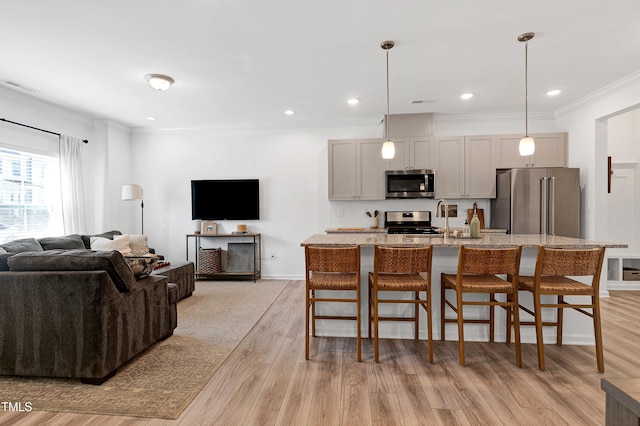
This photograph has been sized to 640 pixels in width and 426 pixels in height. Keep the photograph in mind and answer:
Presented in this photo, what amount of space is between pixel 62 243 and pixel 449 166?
18.6 feet

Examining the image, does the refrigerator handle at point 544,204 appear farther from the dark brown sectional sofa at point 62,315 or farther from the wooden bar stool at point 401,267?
the dark brown sectional sofa at point 62,315

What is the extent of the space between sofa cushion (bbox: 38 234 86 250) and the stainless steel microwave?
15.0 ft

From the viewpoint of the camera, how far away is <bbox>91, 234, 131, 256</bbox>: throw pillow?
4.36 metres

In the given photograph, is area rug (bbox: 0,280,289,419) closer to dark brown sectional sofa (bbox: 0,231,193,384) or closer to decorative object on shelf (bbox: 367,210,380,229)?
dark brown sectional sofa (bbox: 0,231,193,384)

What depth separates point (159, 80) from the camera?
11.7 feet

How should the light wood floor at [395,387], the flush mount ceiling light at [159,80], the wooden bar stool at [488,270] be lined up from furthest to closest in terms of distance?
the flush mount ceiling light at [159,80] < the wooden bar stool at [488,270] < the light wood floor at [395,387]

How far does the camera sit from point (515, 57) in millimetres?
3188

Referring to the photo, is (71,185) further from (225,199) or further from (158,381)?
Result: (158,381)

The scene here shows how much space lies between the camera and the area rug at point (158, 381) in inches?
78.0

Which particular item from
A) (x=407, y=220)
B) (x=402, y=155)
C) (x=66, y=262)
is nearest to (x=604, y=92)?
(x=402, y=155)

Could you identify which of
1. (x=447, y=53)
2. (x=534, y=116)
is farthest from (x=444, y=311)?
(x=534, y=116)

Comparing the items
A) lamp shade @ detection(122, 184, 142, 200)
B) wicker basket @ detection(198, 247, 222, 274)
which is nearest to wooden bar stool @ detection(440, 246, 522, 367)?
wicker basket @ detection(198, 247, 222, 274)

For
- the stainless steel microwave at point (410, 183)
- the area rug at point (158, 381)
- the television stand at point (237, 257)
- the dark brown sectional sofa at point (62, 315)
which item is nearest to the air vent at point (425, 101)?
the stainless steel microwave at point (410, 183)

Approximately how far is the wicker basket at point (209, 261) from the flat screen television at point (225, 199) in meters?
0.63
